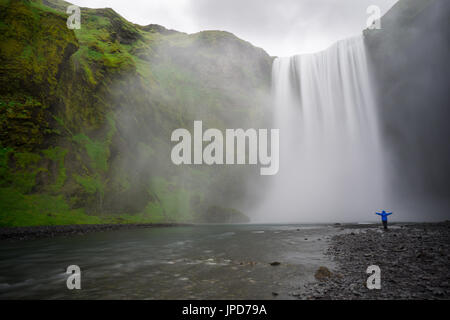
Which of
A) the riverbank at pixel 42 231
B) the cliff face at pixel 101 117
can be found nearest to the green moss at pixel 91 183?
the cliff face at pixel 101 117

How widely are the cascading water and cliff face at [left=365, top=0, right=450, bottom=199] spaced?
4.12m

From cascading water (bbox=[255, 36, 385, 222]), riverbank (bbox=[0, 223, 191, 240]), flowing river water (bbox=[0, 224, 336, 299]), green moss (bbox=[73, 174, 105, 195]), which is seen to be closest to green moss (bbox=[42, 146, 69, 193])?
green moss (bbox=[73, 174, 105, 195])

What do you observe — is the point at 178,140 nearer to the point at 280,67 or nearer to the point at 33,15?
the point at 33,15

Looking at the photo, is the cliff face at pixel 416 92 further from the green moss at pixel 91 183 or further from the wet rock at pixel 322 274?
the green moss at pixel 91 183

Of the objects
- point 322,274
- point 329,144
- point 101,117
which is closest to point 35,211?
point 101,117

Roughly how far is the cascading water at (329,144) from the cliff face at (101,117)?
1197cm

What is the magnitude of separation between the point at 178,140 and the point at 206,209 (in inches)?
846

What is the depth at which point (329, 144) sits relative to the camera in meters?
68.0

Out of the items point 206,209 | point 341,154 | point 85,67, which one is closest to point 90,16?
point 85,67

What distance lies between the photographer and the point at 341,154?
217ft

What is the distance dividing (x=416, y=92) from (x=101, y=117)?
240ft

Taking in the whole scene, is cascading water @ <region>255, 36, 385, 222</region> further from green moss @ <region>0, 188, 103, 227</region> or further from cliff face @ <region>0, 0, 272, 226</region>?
green moss @ <region>0, 188, 103, 227</region>

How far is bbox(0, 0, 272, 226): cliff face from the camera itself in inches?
1462

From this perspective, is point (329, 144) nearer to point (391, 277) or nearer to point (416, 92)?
point (416, 92)
